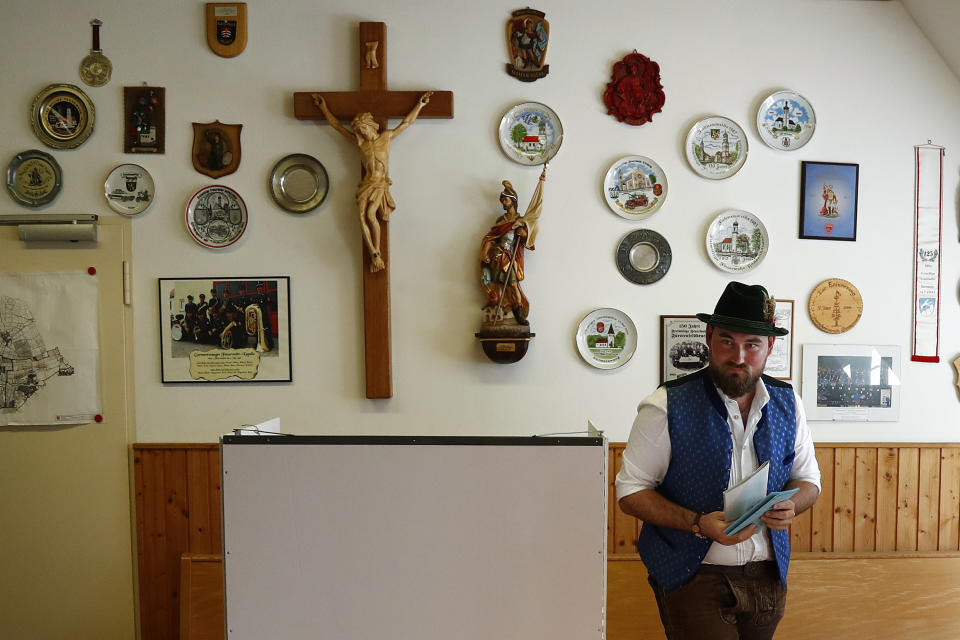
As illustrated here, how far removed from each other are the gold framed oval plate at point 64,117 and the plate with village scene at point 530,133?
188 centimetres


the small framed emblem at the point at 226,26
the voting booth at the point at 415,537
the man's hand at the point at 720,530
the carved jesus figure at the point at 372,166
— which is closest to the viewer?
the voting booth at the point at 415,537

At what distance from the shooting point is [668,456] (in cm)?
189

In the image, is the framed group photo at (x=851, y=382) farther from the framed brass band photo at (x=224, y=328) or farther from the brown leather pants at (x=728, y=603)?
the framed brass band photo at (x=224, y=328)

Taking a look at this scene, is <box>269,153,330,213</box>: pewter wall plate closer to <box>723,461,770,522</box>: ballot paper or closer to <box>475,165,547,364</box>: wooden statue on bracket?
<box>475,165,547,364</box>: wooden statue on bracket

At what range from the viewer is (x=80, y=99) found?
9.26ft

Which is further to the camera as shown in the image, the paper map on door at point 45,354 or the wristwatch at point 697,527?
the paper map on door at point 45,354

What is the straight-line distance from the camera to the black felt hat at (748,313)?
1.83 meters

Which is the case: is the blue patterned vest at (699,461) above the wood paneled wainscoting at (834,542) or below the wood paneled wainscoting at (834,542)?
above

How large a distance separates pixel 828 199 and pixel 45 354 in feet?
12.1

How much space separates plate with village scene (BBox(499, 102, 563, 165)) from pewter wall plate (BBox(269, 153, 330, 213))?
85cm

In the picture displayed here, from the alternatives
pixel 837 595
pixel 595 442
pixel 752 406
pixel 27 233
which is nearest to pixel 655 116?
pixel 752 406

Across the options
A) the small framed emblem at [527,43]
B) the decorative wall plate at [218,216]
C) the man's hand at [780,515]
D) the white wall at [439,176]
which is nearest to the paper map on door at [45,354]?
the white wall at [439,176]

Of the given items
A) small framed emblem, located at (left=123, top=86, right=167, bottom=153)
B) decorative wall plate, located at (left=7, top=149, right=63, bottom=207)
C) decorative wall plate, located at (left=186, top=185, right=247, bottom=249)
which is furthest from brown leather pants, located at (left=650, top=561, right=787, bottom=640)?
decorative wall plate, located at (left=7, top=149, right=63, bottom=207)

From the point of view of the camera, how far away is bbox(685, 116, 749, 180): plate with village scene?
9.45ft
